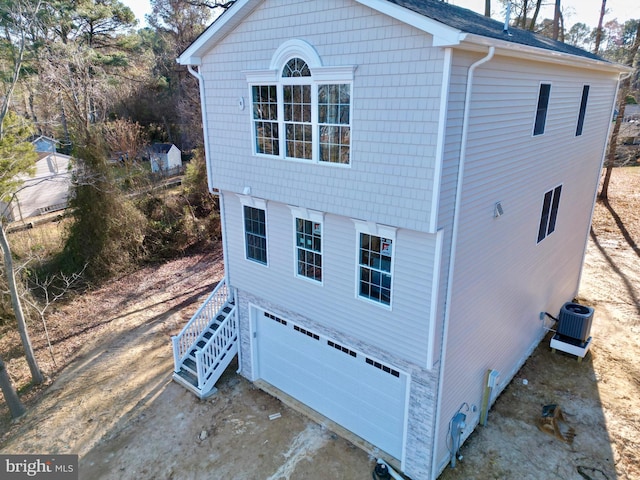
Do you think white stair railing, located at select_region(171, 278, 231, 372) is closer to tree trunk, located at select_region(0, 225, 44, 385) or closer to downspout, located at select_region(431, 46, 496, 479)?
tree trunk, located at select_region(0, 225, 44, 385)

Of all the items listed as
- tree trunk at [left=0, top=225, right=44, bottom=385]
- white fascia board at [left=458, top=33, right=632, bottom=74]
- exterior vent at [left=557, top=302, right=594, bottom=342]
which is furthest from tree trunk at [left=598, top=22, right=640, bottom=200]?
tree trunk at [left=0, top=225, right=44, bottom=385]

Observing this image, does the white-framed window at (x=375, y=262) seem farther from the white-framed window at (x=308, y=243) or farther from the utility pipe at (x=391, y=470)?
the utility pipe at (x=391, y=470)

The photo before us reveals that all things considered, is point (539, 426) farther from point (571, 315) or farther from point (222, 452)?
point (222, 452)

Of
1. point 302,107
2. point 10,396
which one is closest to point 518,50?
point 302,107

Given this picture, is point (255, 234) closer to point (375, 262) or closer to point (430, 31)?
point (375, 262)

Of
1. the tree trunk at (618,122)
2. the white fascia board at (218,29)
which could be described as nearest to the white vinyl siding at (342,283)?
the white fascia board at (218,29)

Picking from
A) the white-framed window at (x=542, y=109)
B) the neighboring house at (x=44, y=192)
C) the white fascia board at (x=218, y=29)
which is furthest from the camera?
the neighboring house at (x=44, y=192)
